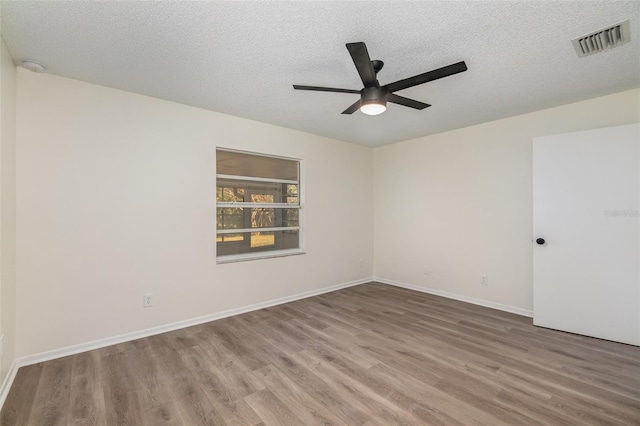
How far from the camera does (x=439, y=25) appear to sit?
6.18 ft

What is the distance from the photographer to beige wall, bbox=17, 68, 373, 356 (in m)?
2.48

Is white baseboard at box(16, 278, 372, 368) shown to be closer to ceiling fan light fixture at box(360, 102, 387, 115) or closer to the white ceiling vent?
ceiling fan light fixture at box(360, 102, 387, 115)

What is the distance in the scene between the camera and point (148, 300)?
3006 millimetres

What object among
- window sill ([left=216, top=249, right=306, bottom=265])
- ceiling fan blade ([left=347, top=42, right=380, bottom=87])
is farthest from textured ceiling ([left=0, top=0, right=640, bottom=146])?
window sill ([left=216, top=249, right=306, bottom=265])

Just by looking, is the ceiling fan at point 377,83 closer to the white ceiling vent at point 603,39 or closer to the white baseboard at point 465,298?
the white ceiling vent at point 603,39

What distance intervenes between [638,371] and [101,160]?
16.3ft

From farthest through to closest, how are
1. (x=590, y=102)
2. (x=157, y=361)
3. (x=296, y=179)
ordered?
(x=296, y=179) < (x=590, y=102) < (x=157, y=361)

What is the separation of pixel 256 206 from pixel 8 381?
2.68m

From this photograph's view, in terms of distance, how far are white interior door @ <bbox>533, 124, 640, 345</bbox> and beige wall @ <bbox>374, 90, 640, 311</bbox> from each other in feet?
0.95

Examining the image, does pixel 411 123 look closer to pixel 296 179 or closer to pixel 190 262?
pixel 296 179

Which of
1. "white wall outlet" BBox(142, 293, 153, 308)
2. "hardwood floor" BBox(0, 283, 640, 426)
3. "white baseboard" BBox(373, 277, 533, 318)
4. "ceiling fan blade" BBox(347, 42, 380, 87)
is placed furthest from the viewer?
"white baseboard" BBox(373, 277, 533, 318)

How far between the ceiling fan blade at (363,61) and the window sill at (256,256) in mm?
2564

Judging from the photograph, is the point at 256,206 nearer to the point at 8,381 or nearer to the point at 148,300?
the point at 148,300

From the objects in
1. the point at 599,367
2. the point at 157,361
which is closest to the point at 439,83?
the point at 599,367
